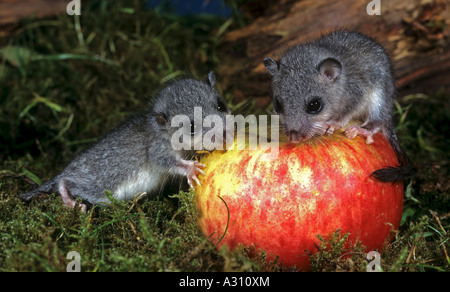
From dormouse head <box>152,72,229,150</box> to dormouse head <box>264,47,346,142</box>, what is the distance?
0.61 m

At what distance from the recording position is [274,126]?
4.32m

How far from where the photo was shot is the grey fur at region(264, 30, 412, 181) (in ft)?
14.9

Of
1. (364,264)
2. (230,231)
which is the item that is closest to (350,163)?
(364,264)

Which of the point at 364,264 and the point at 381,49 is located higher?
the point at 381,49

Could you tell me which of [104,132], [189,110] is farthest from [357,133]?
[104,132]

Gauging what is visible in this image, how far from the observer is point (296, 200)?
11.4 ft

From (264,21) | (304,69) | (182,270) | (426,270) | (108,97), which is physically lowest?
(426,270)

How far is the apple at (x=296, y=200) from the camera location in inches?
138

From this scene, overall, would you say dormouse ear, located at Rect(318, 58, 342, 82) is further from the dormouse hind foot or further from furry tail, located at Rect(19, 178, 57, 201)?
furry tail, located at Rect(19, 178, 57, 201)

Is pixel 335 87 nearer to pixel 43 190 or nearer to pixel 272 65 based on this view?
pixel 272 65

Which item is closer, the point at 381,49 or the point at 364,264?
the point at 364,264

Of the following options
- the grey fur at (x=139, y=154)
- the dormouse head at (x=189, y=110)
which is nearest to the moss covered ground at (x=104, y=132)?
the grey fur at (x=139, y=154)
